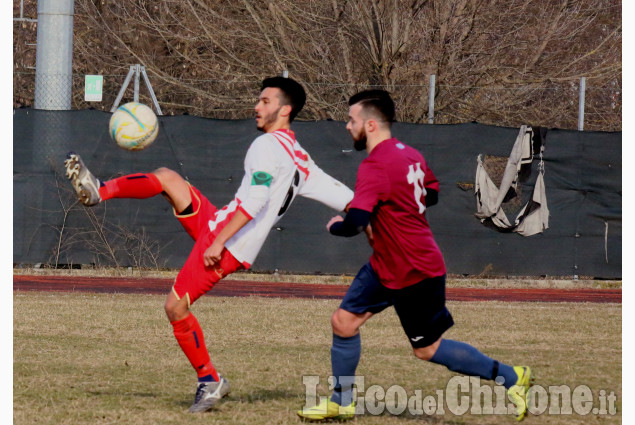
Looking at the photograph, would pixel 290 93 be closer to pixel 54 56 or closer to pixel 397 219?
pixel 397 219

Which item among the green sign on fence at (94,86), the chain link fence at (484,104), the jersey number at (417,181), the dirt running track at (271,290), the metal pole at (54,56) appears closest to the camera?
the jersey number at (417,181)

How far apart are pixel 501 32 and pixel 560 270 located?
601 cm

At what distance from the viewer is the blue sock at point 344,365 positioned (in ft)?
19.7

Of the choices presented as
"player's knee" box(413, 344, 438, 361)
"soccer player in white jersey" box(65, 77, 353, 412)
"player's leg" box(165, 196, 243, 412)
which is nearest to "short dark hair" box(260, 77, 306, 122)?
"soccer player in white jersey" box(65, 77, 353, 412)

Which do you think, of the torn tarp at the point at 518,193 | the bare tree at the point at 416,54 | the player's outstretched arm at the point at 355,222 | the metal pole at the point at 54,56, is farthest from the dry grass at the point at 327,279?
the player's outstretched arm at the point at 355,222

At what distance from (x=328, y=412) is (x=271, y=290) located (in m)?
8.03

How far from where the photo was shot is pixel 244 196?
595cm

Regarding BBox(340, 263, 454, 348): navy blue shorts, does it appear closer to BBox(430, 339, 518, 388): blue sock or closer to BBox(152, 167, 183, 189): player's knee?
BBox(430, 339, 518, 388): blue sock

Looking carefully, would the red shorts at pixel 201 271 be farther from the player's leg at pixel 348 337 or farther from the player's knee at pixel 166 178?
the player's leg at pixel 348 337

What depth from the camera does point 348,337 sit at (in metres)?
6.01

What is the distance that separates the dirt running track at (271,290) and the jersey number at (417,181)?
7541mm

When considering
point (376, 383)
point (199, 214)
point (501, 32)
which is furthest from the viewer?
point (501, 32)

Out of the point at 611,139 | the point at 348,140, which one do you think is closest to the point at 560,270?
the point at 611,139

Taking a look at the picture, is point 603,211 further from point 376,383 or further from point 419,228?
point 419,228
